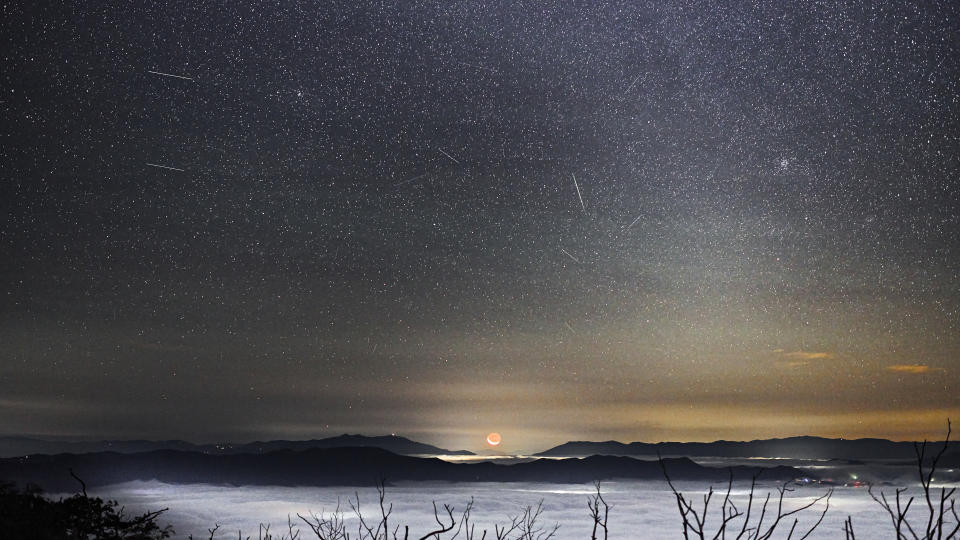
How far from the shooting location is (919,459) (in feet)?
8.24

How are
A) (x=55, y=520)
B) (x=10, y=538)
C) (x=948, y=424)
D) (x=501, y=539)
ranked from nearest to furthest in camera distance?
(x=948, y=424) → (x=501, y=539) → (x=10, y=538) → (x=55, y=520)

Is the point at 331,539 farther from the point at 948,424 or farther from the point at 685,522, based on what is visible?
the point at 948,424

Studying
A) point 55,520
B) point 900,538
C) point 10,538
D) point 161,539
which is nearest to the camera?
point 900,538

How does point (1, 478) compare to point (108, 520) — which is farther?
point (1, 478)

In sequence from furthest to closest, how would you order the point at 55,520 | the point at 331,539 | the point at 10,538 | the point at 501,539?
the point at 55,520, the point at 10,538, the point at 331,539, the point at 501,539

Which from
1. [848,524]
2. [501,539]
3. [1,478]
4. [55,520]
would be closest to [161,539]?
[55,520]

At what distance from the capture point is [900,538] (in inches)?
95.3

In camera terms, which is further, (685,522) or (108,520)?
(108,520)

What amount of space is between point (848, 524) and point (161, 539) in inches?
997

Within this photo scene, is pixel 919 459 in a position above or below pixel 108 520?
above

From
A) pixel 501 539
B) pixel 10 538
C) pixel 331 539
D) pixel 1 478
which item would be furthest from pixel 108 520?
pixel 501 539

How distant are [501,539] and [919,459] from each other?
2.02 m

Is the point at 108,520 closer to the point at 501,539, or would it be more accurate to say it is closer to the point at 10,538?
the point at 10,538

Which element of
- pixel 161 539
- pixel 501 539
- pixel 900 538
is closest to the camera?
pixel 900 538
